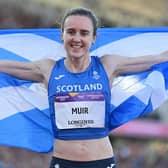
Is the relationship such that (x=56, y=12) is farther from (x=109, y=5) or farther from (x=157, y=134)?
(x=157, y=134)

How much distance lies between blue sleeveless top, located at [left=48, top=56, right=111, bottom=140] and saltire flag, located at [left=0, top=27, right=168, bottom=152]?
24.2 inches

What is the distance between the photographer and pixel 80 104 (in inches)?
238

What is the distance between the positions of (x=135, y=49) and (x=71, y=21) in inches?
48.5

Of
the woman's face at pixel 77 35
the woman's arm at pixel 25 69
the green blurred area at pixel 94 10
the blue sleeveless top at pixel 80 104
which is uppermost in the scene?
the green blurred area at pixel 94 10

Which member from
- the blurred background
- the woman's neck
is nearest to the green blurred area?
the blurred background

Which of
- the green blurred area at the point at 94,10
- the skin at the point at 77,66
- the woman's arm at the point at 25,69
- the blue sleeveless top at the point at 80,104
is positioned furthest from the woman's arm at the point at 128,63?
the green blurred area at the point at 94,10

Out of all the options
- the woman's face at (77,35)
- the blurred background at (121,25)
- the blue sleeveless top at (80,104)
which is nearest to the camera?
the woman's face at (77,35)

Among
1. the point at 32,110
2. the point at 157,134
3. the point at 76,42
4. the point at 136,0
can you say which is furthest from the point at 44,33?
the point at 136,0

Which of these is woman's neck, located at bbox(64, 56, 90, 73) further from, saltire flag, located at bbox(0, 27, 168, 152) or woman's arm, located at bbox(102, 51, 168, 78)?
saltire flag, located at bbox(0, 27, 168, 152)

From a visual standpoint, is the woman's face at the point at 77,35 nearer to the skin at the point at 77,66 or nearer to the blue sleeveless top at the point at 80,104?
the skin at the point at 77,66

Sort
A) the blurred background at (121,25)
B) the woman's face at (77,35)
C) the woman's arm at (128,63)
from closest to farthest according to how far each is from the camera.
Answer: the woman's face at (77,35), the woman's arm at (128,63), the blurred background at (121,25)

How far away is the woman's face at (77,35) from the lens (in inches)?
232

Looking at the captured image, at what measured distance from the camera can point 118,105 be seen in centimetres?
680

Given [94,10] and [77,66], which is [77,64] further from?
[94,10]
